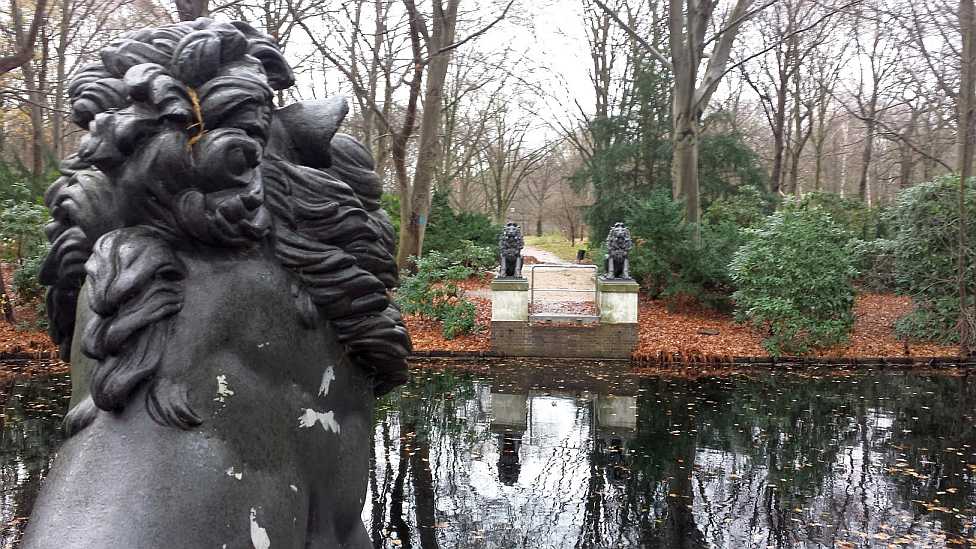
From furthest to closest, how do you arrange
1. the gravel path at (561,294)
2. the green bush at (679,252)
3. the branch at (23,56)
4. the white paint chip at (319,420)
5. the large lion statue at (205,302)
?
1. the green bush at (679,252)
2. the gravel path at (561,294)
3. the branch at (23,56)
4. the white paint chip at (319,420)
5. the large lion statue at (205,302)

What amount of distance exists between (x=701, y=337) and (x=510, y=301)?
4952 millimetres

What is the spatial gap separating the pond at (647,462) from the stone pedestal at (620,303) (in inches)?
99.0

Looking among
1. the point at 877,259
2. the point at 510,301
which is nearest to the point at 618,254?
the point at 510,301

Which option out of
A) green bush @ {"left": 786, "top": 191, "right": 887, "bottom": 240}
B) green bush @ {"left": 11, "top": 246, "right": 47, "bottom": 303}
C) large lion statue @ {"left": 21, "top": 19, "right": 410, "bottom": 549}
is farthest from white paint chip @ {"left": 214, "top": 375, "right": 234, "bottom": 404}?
green bush @ {"left": 786, "top": 191, "right": 887, "bottom": 240}

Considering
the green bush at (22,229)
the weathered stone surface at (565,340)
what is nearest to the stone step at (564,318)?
the weathered stone surface at (565,340)

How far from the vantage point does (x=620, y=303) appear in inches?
544

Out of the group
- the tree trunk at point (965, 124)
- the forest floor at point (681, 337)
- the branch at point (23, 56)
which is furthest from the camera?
the forest floor at point (681, 337)

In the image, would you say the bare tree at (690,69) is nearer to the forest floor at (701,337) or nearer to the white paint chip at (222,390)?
the forest floor at (701,337)

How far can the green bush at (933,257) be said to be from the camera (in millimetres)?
14891

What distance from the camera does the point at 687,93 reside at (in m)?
18.5

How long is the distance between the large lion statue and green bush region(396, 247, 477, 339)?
525 inches

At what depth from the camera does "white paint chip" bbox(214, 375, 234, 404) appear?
1273 mm

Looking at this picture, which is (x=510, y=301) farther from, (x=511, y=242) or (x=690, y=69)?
(x=690, y=69)

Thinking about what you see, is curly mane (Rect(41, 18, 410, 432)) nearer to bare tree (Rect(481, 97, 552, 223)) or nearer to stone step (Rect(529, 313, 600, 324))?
stone step (Rect(529, 313, 600, 324))
